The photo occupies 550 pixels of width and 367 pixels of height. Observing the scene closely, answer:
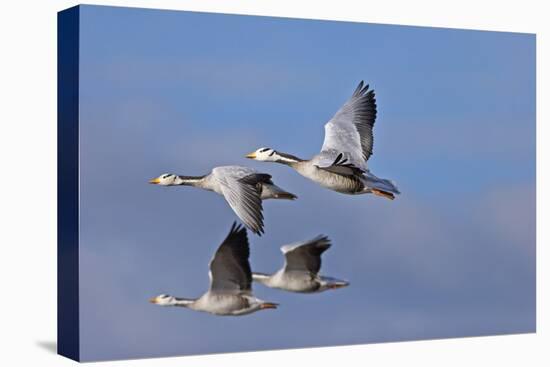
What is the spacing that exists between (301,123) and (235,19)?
98 cm

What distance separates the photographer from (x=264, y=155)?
34.5 ft

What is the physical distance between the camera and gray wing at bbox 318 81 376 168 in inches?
425

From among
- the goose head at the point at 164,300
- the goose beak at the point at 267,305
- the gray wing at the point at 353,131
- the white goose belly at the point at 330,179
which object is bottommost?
the goose beak at the point at 267,305

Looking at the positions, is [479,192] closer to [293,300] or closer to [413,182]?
[413,182]

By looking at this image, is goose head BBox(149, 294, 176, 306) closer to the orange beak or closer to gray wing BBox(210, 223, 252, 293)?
gray wing BBox(210, 223, 252, 293)

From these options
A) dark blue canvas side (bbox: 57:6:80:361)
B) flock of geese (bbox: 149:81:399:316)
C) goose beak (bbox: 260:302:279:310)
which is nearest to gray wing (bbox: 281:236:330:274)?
flock of geese (bbox: 149:81:399:316)

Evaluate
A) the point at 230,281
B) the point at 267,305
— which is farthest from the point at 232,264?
the point at 267,305

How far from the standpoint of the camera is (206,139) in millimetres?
10336

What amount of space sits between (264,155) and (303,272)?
989mm

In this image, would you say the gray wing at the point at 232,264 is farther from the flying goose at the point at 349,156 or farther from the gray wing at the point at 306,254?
the flying goose at the point at 349,156

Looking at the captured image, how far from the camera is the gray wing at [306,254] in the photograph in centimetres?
1061

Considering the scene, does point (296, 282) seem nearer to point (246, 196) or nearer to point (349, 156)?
point (246, 196)

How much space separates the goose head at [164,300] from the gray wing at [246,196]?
2.70 ft

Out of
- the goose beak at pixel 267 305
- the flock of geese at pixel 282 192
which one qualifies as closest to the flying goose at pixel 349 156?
the flock of geese at pixel 282 192
